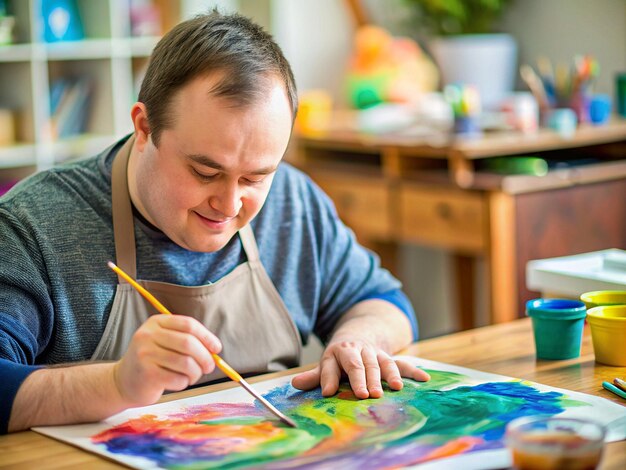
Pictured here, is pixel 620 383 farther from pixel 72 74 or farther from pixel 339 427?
pixel 72 74

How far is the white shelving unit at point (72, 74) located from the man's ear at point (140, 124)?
213cm

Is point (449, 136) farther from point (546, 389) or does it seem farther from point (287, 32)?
point (546, 389)

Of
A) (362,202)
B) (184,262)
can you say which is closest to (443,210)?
(362,202)

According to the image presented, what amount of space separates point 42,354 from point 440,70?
267 centimetres

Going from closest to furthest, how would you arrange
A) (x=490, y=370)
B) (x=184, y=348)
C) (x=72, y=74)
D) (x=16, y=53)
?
(x=184, y=348)
(x=490, y=370)
(x=16, y=53)
(x=72, y=74)

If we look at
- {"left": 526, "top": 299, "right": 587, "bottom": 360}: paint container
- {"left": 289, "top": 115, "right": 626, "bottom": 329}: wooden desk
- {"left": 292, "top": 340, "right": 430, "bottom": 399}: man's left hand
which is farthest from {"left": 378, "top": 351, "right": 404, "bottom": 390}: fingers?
{"left": 289, "top": 115, "right": 626, "bottom": 329}: wooden desk

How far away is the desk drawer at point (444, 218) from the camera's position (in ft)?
9.43

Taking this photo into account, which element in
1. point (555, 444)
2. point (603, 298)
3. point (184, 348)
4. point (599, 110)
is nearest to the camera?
point (555, 444)

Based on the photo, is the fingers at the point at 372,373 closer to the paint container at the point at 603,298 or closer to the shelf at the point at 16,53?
the paint container at the point at 603,298

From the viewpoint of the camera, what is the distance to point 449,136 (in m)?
3.04

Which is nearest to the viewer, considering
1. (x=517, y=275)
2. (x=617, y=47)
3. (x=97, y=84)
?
(x=517, y=275)

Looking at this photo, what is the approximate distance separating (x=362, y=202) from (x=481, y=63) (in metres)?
0.73

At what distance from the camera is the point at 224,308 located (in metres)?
1.51

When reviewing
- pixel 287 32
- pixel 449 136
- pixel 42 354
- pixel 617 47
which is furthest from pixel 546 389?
pixel 287 32
